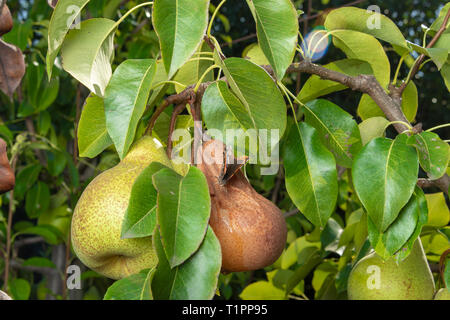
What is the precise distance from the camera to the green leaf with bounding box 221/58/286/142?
457mm

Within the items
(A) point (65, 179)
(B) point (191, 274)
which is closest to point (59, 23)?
(B) point (191, 274)

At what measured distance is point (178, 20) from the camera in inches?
16.5

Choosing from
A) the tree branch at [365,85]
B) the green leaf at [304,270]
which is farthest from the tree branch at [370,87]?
the green leaf at [304,270]

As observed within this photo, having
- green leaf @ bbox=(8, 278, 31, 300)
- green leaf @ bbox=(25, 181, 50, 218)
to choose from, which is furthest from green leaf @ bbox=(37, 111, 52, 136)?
green leaf @ bbox=(8, 278, 31, 300)

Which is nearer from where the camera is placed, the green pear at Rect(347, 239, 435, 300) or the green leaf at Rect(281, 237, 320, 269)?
the green pear at Rect(347, 239, 435, 300)

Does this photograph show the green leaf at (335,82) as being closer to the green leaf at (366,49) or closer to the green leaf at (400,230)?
the green leaf at (366,49)

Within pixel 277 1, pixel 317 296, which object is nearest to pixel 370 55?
pixel 277 1

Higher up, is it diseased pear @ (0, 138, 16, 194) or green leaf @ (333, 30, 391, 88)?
green leaf @ (333, 30, 391, 88)

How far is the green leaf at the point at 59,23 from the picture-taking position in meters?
0.46

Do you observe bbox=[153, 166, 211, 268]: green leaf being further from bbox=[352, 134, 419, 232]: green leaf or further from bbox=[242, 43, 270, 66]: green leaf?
bbox=[242, 43, 270, 66]: green leaf

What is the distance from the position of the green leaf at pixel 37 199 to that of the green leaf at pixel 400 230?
112cm

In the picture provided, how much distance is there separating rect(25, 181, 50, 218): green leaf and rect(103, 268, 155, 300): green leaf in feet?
3.55

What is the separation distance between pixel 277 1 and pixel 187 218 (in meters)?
0.21

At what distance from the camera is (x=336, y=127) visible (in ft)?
1.92
